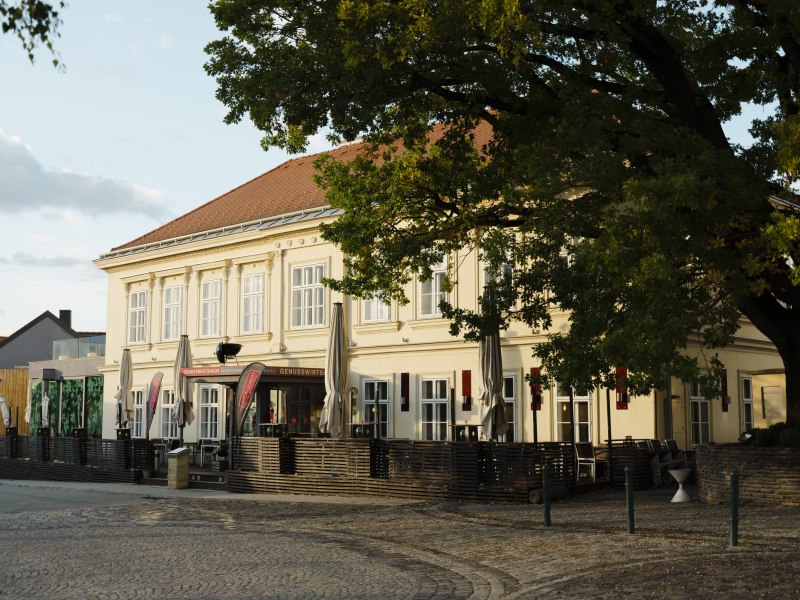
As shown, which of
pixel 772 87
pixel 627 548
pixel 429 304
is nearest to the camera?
pixel 627 548

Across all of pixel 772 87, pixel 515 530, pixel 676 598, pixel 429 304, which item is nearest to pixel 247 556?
pixel 515 530

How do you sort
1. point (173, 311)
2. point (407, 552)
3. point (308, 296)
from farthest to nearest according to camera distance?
point (173, 311) → point (308, 296) → point (407, 552)

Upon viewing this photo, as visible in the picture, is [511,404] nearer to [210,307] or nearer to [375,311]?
[375,311]

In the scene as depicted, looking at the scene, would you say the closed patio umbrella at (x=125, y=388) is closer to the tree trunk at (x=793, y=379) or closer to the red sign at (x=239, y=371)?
the red sign at (x=239, y=371)

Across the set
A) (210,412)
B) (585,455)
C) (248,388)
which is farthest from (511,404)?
(210,412)

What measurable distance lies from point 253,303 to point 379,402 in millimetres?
7089

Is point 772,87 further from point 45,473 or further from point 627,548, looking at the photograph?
point 45,473

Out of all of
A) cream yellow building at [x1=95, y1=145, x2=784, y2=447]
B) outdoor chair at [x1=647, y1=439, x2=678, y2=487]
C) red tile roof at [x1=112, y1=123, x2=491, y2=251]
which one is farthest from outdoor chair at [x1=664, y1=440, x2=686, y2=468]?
red tile roof at [x1=112, y1=123, x2=491, y2=251]

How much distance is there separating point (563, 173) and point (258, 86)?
16.9 ft

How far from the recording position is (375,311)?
3288cm

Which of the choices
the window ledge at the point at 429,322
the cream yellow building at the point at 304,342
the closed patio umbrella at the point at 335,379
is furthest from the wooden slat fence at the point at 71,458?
the window ledge at the point at 429,322

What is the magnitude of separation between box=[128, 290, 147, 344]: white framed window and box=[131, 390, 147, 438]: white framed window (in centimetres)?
214

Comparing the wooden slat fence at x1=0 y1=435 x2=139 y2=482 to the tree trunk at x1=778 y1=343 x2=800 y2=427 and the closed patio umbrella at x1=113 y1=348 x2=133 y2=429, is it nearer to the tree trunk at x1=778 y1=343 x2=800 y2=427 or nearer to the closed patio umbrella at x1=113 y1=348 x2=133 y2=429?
the closed patio umbrella at x1=113 y1=348 x2=133 y2=429

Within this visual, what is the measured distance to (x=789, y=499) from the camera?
1709 cm
